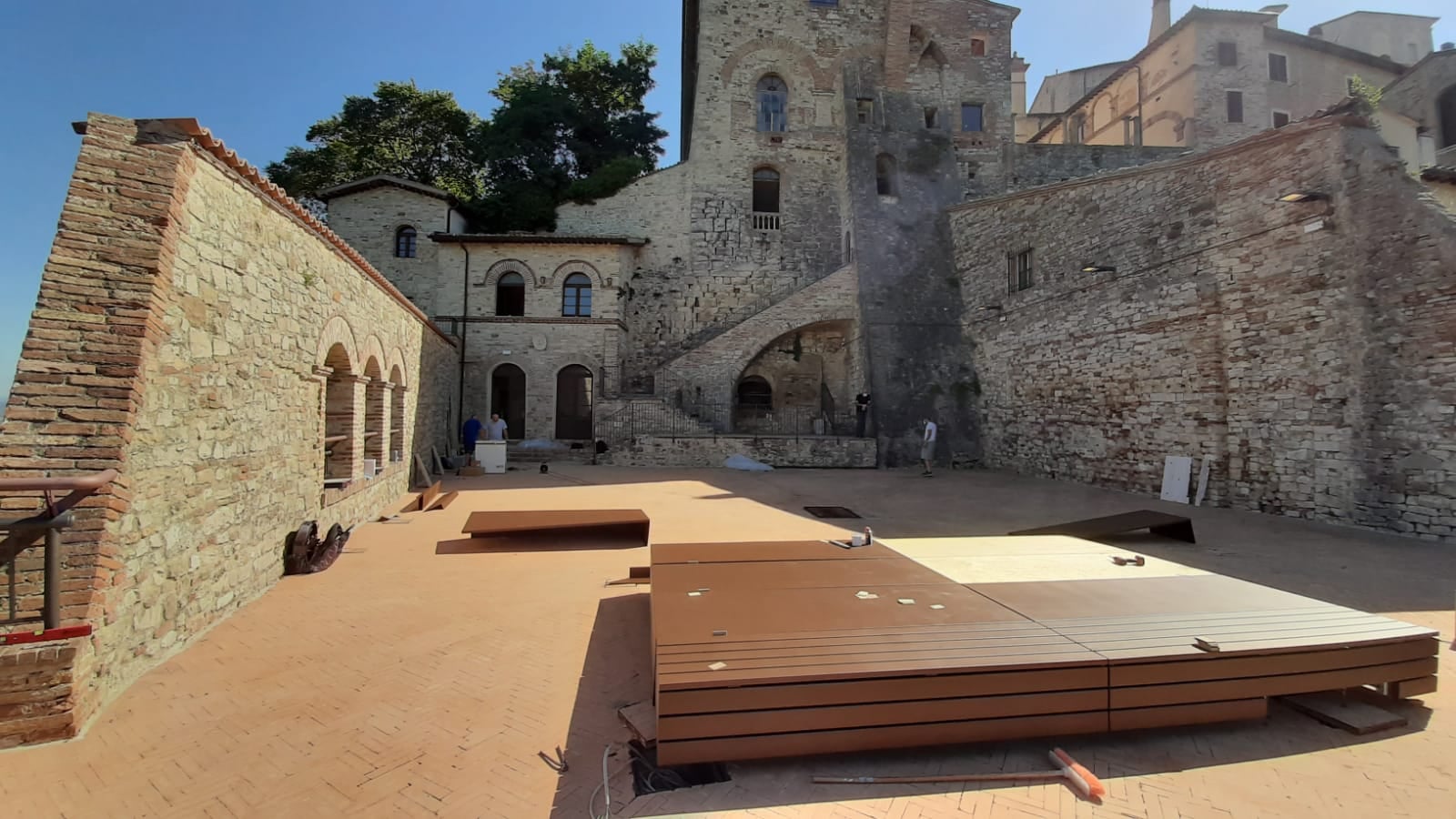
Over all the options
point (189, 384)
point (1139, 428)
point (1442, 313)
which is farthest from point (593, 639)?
point (1139, 428)

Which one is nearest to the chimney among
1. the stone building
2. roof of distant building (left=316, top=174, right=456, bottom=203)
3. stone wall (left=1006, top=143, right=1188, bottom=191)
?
the stone building

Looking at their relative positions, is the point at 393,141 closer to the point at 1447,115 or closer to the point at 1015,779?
the point at 1015,779

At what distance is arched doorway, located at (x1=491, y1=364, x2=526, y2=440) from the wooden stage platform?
58.3 feet

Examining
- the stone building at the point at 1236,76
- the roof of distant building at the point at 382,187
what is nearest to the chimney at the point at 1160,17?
the stone building at the point at 1236,76

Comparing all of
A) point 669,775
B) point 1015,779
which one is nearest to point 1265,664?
point 1015,779

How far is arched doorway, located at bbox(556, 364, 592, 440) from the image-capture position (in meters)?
20.9

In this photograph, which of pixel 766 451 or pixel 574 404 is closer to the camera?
pixel 766 451

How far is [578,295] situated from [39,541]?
719 inches

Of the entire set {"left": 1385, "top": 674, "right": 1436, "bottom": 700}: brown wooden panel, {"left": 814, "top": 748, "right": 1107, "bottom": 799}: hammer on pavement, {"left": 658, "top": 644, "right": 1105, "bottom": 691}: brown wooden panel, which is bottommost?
{"left": 814, "top": 748, "right": 1107, "bottom": 799}: hammer on pavement

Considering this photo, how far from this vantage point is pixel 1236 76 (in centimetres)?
2441

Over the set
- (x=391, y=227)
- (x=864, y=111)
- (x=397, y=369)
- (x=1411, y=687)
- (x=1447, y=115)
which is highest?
(x=864, y=111)

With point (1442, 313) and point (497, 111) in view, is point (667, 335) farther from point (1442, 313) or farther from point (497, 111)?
point (1442, 313)

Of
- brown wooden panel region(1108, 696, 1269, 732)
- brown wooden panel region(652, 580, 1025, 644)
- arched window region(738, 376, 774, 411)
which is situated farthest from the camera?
arched window region(738, 376, 774, 411)

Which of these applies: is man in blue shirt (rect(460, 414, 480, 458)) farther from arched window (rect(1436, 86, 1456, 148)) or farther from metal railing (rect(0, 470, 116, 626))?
arched window (rect(1436, 86, 1456, 148))
